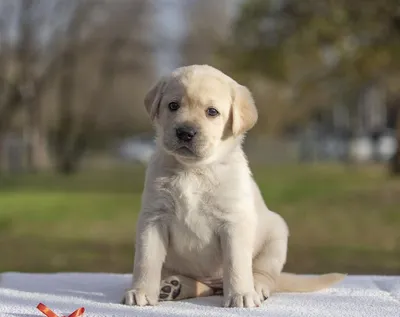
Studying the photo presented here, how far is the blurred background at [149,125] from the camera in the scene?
871 cm

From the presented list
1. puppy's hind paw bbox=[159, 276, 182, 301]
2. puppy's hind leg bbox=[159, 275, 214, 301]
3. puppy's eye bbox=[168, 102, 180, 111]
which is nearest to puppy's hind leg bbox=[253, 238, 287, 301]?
puppy's hind leg bbox=[159, 275, 214, 301]

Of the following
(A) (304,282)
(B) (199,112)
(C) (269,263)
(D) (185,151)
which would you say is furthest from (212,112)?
(A) (304,282)

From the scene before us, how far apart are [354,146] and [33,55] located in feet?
55.9

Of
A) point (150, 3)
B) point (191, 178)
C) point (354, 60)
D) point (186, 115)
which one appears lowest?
point (191, 178)

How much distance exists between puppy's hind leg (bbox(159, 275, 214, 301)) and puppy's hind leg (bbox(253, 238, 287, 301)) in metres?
0.21

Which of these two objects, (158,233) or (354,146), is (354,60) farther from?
(354,146)

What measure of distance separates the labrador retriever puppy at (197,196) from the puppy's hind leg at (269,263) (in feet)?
0.22

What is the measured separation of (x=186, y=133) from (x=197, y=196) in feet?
0.82

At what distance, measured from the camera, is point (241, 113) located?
2508 millimetres

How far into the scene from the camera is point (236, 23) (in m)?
13.7

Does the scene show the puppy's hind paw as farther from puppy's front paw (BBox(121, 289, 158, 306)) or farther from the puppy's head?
the puppy's head

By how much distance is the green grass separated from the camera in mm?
7137

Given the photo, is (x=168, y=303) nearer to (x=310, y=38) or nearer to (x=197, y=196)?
(x=197, y=196)

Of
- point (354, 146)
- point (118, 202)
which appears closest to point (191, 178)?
point (118, 202)
